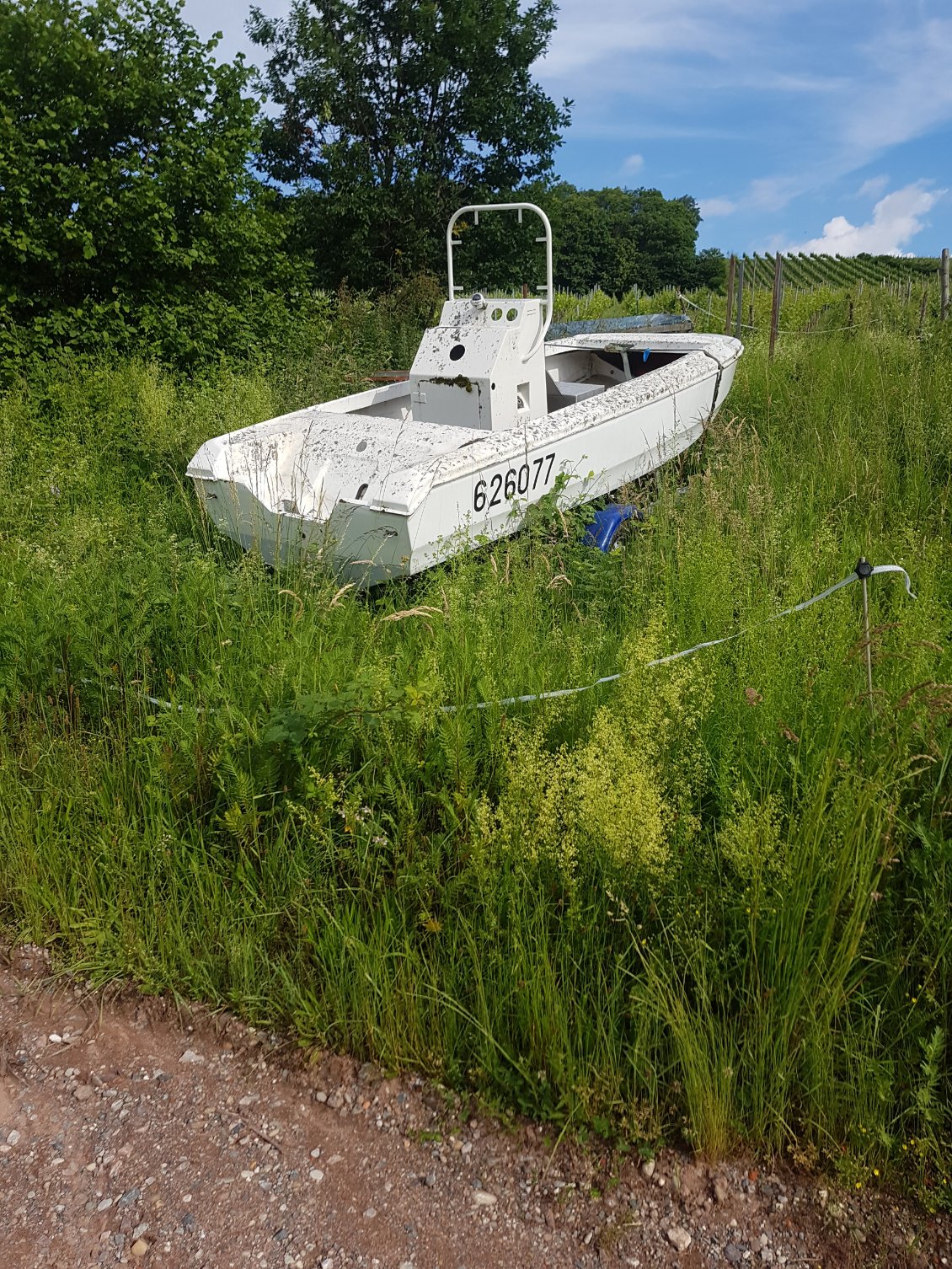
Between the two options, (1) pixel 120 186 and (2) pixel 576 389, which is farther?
(1) pixel 120 186

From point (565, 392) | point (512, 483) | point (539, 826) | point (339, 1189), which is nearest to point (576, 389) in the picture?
point (565, 392)

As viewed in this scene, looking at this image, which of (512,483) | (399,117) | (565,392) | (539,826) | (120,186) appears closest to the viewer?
(539,826)

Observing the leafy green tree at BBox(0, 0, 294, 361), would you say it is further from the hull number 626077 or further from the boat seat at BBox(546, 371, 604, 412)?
the hull number 626077

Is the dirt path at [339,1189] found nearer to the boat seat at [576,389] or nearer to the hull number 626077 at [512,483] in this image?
the hull number 626077 at [512,483]

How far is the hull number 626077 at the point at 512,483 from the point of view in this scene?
4.60 metres

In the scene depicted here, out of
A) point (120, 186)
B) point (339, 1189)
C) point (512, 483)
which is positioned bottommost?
point (339, 1189)

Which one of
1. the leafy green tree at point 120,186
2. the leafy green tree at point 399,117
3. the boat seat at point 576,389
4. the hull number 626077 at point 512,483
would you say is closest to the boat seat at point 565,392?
the boat seat at point 576,389

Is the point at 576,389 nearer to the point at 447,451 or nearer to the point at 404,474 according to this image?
the point at 447,451

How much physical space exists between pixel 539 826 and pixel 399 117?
24.1 meters

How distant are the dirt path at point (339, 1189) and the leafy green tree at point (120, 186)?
29.9 feet

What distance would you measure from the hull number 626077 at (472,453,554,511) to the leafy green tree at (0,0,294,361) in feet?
23.1

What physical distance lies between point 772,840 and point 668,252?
63650 millimetres

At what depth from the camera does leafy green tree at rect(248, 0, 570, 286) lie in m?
21.7

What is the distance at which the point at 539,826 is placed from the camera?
2252 mm
